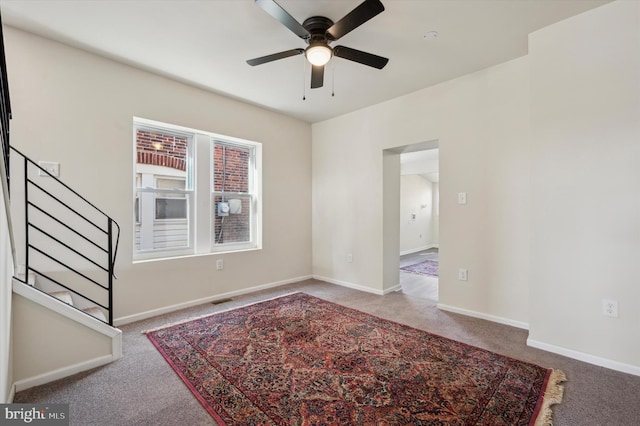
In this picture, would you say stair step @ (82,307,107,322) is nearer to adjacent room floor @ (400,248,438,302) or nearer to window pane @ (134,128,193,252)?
window pane @ (134,128,193,252)

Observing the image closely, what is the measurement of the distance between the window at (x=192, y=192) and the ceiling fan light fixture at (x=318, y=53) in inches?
82.7

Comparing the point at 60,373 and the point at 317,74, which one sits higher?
the point at 317,74

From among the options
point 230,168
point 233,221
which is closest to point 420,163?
point 230,168

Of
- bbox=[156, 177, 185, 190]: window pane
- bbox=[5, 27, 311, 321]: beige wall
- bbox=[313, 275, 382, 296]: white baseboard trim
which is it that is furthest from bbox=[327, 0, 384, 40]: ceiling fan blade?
bbox=[313, 275, 382, 296]: white baseboard trim

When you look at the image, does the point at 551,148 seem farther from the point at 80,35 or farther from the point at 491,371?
the point at 80,35

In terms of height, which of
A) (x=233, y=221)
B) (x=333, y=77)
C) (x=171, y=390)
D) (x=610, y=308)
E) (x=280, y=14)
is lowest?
(x=171, y=390)

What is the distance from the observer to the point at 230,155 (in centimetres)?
429

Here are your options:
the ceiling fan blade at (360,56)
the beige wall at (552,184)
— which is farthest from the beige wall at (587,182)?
the ceiling fan blade at (360,56)

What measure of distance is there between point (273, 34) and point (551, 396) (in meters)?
3.43

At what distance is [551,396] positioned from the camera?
1.86 metres

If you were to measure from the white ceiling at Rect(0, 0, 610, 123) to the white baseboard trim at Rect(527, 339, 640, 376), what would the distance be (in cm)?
274

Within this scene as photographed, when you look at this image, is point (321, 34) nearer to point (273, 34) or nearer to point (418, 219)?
point (273, 34)

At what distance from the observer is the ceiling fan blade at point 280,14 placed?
1871 millimetres

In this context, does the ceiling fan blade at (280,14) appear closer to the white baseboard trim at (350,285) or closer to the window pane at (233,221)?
the window pane at (233,221)
